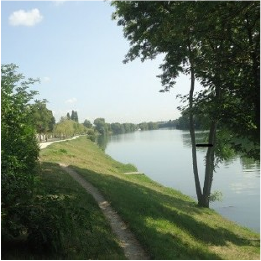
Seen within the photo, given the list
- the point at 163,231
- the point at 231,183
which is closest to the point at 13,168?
the point at 163,231

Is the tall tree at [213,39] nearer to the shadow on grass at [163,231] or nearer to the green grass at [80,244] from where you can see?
the shadow on grass at [163,231]

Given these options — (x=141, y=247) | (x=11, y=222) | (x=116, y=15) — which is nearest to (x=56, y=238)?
(x=11, y=222)

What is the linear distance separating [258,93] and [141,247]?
7609 millimetres

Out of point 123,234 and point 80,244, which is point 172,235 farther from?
point 80,244

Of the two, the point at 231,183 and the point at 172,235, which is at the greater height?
the point at 172,235

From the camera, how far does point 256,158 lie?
16000 mm

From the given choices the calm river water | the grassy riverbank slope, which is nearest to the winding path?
the grassy riverbank slope

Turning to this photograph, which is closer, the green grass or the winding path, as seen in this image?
the green grass

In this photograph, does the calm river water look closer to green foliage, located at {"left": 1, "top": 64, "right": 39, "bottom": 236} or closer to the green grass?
the green grass

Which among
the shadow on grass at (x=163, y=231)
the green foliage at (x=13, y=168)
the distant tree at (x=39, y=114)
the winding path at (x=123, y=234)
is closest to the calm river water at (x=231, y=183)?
Result: the shadow on grass at (x=163, y=231)

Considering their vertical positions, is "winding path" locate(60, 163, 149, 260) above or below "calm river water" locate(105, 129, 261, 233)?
above

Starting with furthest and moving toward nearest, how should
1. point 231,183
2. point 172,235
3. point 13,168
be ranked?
point 231,183
point 172,235
point 13,168

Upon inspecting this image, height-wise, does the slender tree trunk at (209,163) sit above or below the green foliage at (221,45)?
below

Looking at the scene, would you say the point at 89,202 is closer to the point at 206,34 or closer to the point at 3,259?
the point at 3,259
